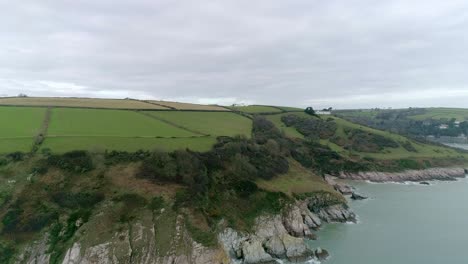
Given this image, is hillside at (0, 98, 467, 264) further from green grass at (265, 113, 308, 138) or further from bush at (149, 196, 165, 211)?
green grass at (265, 113, 308, 138)

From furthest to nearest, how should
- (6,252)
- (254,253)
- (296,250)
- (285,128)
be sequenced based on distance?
(285,128) < (296,250) < (254,253) < (6,252)

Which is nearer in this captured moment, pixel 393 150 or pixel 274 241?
pixel 274 241

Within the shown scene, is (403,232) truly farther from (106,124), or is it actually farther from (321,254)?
(106,124)

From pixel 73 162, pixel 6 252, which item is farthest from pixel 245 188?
pixel 6 252

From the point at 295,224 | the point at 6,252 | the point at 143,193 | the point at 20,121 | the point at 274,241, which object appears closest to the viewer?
the point at 6,252

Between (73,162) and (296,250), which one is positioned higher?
(73,162)

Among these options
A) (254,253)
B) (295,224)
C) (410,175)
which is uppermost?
(295,224)
